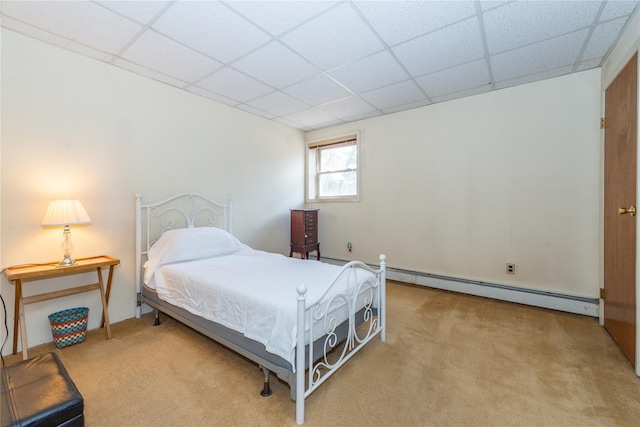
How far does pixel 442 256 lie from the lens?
12.0ft

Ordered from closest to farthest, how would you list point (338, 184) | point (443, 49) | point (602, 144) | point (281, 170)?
point (443, 49) < point (602, 144) < point (281, 170) < point (338, 184)

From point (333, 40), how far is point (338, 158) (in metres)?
2.56

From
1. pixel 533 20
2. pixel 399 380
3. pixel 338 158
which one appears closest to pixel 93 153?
pixel 399 380

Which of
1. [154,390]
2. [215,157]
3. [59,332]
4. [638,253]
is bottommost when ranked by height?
[154,390]

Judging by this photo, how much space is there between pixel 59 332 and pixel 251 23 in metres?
2.85

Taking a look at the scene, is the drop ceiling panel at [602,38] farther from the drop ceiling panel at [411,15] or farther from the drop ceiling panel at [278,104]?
the drop ceiling panel at [278,104]

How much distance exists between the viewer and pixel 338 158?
15.6ft

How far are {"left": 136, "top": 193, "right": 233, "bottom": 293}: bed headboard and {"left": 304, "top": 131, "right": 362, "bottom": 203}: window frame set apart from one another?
1683mm

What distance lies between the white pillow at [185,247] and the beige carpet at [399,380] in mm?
628

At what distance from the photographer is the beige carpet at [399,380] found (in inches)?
60.1

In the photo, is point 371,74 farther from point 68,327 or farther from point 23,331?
point 23,331

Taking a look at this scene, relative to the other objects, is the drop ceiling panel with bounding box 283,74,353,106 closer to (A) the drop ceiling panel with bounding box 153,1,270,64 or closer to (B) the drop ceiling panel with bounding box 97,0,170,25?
(A) the drop ceiling panel with bounding box 153,1,270,64

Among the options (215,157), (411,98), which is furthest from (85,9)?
(411,98)

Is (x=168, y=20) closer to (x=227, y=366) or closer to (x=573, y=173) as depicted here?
(x=227, y=366)
